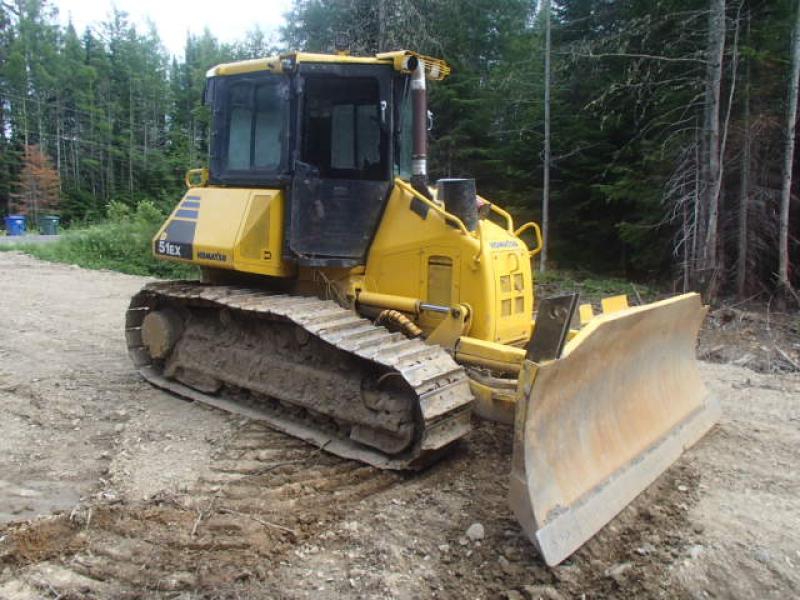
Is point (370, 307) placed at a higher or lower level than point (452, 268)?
lower

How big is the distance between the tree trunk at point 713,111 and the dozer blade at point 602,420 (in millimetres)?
5445

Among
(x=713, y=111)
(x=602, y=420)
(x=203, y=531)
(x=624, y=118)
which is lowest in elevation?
(x=203, y=531)

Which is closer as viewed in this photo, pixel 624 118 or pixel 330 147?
pixel 330 147

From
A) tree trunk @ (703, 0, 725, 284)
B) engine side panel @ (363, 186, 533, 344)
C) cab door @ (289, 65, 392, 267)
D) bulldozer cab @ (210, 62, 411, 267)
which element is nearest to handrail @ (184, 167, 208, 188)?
bulldozer cab @ (210, 62, 411, 267)

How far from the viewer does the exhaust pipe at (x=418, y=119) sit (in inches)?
180

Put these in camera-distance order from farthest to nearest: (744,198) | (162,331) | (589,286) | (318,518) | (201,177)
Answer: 1. (589,286)
2. (744,198)
3. (201,177)
4. (162,331)
5. (318,518)

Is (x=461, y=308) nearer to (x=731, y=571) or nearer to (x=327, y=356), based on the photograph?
(x=327, y=356)

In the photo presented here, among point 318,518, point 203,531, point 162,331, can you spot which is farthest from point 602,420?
point 162,331

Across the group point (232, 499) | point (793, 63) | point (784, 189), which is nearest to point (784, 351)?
point (784, 189)

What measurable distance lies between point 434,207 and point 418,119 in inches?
24.2

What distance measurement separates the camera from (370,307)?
5078 millimetres

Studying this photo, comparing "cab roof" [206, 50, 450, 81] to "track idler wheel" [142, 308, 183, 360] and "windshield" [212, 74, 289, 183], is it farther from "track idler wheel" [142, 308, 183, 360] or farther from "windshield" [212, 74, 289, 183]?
"track idler wheel" [142, 308, 183, 360]

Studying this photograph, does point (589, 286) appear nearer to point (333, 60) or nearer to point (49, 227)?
point (333, 60)

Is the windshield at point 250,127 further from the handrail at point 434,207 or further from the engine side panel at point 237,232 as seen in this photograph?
the handrail at point 434,207
